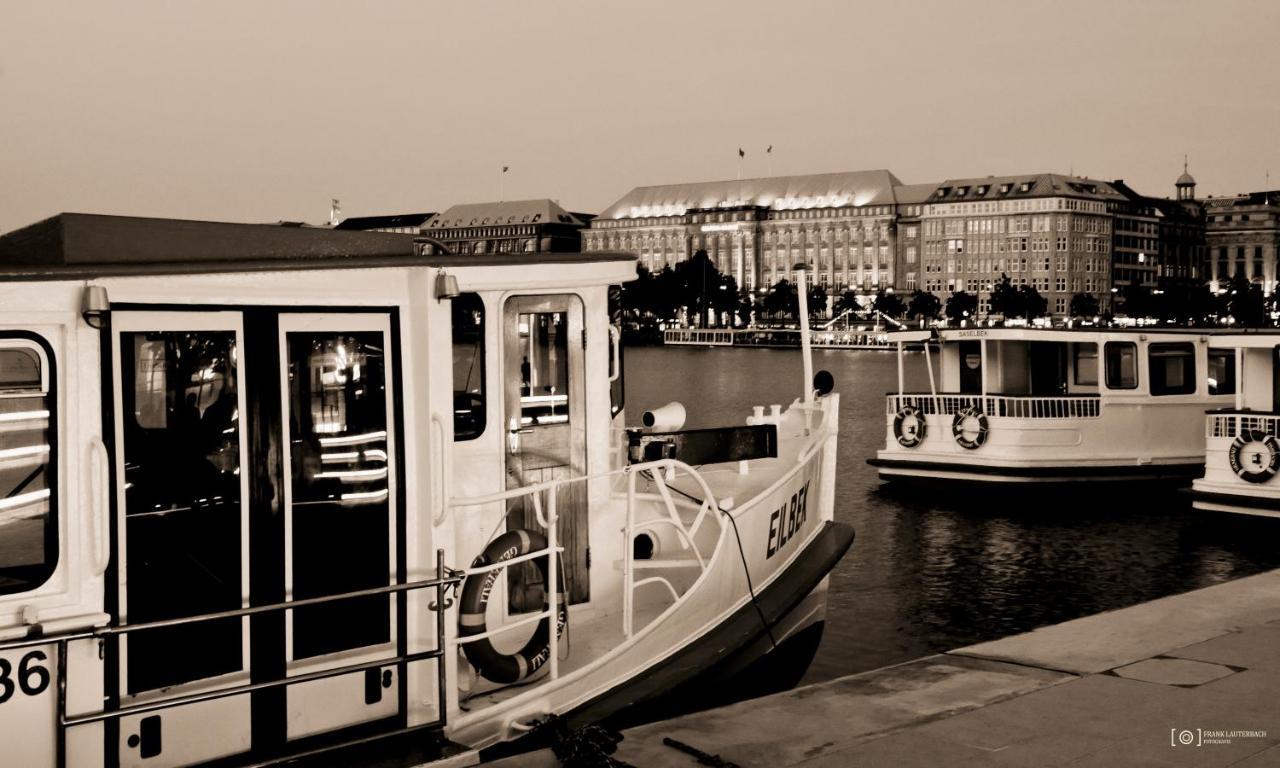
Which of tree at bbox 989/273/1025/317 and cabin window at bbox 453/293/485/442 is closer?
cabin window at bbox 453/293/485/442

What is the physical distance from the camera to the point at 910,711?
745cm

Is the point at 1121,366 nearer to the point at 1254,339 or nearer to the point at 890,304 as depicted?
the point at 1254,339

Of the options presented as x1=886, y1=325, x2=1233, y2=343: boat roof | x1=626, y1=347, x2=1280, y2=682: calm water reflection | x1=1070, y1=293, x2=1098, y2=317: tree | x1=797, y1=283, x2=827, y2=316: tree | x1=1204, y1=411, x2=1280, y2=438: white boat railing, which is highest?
x1=797, y1=283, x2=827, y2=316: tree

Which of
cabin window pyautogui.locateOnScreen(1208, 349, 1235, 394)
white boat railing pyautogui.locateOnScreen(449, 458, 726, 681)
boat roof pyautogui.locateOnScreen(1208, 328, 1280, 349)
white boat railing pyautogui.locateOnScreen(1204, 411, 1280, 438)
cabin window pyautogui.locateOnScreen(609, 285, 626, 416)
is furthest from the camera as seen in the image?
cabin window pyautogui.locateOnScreen(1208, 349, 1235, 394)

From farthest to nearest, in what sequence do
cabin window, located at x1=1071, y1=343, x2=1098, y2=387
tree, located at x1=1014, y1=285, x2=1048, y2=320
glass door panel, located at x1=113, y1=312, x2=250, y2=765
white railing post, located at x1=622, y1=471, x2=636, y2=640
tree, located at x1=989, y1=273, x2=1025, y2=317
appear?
tree, located at x1=989, y1=273, x2=1025, y2=317 < tree, located at x1=1014, y1=285, x2=1048, y2=320 < cabin window, located at x1=1071, y1=343, x2=1098, y2=387 < white railing post, located at x1=622, y1=471, x2=636, y2=640 < glass door panel, located at x1=113, y1=312, x2=250, y2=765

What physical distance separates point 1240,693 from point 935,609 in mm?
9399

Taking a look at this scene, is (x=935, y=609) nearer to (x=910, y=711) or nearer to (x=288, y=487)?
(x=910, y=711)

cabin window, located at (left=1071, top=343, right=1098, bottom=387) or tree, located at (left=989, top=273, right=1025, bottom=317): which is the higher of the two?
tree, located at (left=989, top=273, right=1025, bottom=317)

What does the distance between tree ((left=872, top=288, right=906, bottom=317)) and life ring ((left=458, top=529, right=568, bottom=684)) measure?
560ft

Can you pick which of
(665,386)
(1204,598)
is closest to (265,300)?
(1204,598)

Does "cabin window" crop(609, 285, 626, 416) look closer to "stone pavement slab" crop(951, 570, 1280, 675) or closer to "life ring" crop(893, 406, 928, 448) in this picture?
"stone pavement slab" crop(951, 570, 1280, 675)

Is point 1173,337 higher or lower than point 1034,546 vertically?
higher

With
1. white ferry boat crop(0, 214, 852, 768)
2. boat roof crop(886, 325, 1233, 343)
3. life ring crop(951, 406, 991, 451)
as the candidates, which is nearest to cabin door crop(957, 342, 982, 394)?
boat roof crop(886, 325, 1233, 343)

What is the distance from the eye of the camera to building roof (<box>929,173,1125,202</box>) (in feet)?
578
